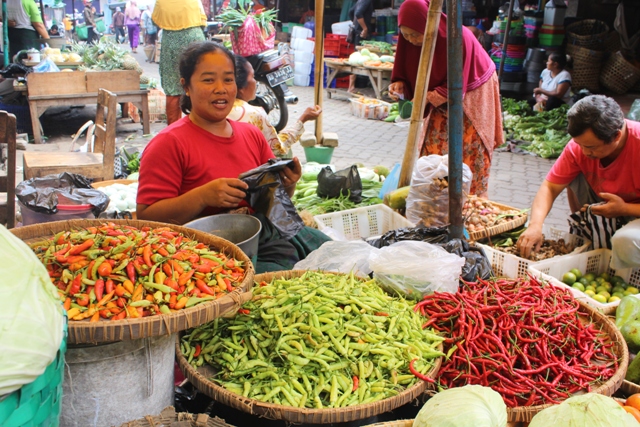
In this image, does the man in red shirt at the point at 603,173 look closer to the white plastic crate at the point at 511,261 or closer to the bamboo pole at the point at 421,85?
the white plastic crate at the point at 511,261

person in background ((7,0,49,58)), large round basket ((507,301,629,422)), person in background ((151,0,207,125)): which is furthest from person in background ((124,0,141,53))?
large round basket ((507,301,629,422))

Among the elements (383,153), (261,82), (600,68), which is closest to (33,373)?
(261,82)

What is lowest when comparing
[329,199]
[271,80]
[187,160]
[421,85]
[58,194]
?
[329,199]

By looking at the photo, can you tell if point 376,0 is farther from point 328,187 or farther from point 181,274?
point 181,274

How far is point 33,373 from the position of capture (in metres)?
1.19

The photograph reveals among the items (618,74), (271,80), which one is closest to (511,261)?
(271,80)

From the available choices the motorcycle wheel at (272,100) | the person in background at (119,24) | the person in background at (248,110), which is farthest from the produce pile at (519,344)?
the person in background at (119,24)

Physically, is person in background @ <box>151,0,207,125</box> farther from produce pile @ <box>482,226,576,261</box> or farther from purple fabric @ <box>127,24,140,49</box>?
purple fabric @ <box>127,24,140,49</box>

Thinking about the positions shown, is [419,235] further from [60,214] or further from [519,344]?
[60,214]

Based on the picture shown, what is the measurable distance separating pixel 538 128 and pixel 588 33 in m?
3.83

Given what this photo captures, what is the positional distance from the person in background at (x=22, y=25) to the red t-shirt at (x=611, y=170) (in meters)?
9.74

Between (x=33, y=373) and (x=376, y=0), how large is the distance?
50.6 feet

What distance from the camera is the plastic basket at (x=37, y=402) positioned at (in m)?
1.17

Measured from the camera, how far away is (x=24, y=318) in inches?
47.4
